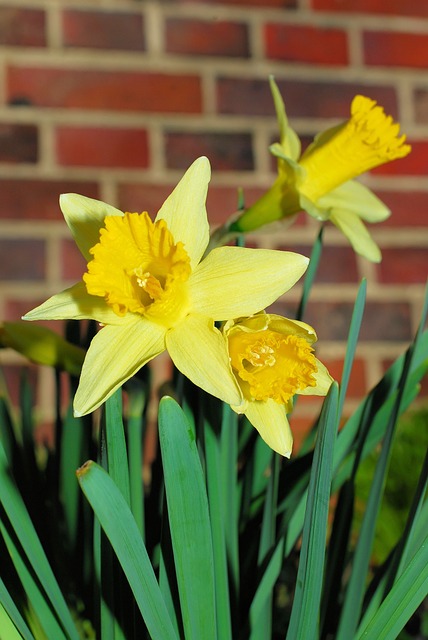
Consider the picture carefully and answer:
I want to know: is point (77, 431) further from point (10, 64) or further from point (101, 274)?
point (10, 64)

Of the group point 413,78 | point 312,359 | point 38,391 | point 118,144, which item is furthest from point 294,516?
point 413,78

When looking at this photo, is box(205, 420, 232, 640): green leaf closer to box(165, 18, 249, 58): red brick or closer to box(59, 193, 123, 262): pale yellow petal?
box(59, 193, 123, 262): pale yellow petal

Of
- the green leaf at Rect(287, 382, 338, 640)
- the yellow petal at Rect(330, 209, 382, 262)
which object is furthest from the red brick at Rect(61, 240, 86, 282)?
the green leaf at Rect(287, 382, 338, 640)

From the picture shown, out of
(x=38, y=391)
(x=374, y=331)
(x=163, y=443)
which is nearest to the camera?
(x=163, y=443)

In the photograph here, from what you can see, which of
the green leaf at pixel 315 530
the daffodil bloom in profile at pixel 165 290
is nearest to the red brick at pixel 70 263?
the daffodil bloom in profile at pixel 165 290

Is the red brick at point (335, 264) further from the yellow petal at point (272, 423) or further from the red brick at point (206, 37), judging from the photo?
the yellow petal at point (272, 423)
